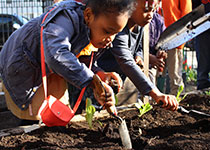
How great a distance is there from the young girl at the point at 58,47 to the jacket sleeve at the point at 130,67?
48 centimetres

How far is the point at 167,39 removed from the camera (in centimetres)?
359

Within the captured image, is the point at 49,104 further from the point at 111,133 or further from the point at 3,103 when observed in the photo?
the point at 3,103

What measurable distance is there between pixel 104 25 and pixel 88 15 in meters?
0.16

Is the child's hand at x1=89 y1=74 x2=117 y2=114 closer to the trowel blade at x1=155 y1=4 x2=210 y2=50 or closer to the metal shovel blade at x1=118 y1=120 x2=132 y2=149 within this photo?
the metal shovel blade at x1=118 y1=120 x2=132 y2=149

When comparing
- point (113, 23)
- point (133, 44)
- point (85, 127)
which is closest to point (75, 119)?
point (85, 127)

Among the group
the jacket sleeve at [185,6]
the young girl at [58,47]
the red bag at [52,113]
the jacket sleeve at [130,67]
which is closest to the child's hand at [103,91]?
the young girl at [58,47]

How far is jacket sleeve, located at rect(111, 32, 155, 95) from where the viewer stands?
2.38 m

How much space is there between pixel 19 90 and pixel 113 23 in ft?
3.32

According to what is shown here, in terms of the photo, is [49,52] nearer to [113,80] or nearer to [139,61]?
[113,80]

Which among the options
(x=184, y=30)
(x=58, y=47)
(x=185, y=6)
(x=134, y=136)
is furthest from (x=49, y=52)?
(x=185, y=6)

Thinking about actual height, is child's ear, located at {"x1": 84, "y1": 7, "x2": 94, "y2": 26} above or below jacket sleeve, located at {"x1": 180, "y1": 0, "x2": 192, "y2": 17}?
below

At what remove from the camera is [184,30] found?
363 cm

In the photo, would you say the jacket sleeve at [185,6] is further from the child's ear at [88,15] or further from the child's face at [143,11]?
the child's ear at [88,15]

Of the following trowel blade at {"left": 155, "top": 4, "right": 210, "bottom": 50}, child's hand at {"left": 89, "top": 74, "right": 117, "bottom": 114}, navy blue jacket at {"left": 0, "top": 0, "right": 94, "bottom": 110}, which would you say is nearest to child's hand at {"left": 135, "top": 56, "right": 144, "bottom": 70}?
trowel blade at {"left": 155, "top": 4, "right": 210, "bottom": 50}
